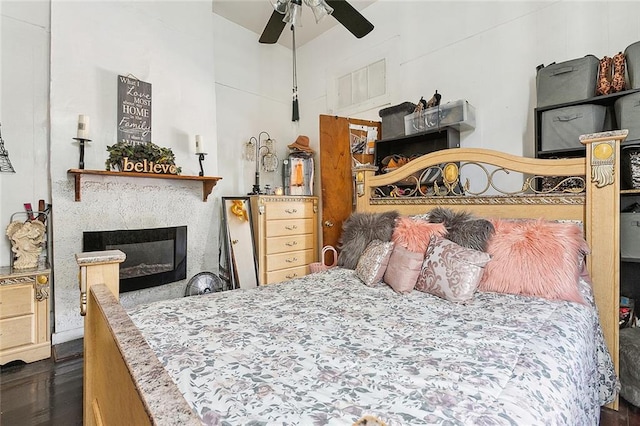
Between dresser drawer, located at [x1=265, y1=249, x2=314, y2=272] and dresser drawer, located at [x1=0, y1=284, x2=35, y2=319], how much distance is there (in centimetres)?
197

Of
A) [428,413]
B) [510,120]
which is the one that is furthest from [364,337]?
[510,120]

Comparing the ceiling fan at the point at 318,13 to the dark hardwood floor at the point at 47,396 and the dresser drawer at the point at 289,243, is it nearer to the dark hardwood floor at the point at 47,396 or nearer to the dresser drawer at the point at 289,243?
the dresser drawer at the point at 289,243

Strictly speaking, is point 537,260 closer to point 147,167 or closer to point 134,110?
point 147,167

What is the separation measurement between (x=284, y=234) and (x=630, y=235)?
2937 mm

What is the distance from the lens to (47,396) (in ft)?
6.18

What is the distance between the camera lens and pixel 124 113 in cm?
293

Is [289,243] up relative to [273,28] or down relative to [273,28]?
down

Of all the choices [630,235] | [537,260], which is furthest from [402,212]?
[630,235]

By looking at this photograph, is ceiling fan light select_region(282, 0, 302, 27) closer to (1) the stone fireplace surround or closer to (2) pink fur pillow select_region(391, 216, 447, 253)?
(2) pink fur pillow select_region(391, 216, 447, 253)

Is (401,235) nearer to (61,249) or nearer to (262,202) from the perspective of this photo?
(262,202)

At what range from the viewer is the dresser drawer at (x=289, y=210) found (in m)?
3.54

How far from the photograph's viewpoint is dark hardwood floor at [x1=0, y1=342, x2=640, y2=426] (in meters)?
1.67

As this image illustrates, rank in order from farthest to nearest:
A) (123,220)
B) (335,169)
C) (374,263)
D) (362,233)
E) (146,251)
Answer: (335,169)
(146,251)
(123,220)
(362,233)
(374,263)

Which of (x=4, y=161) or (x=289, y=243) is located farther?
(x=289, y=243)
